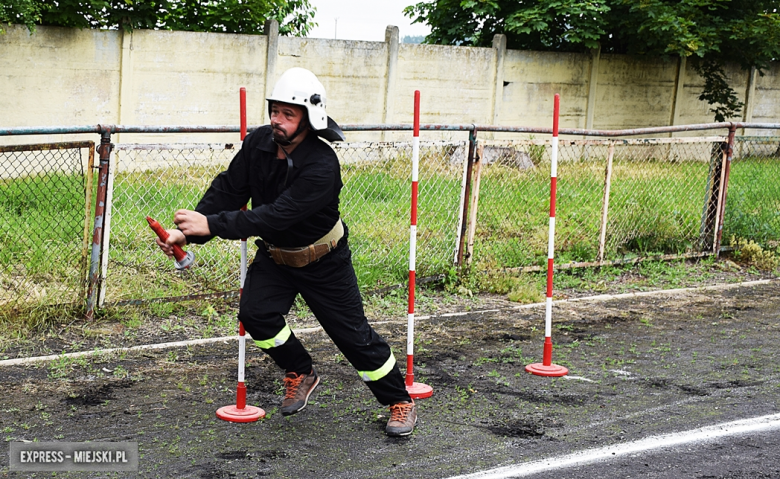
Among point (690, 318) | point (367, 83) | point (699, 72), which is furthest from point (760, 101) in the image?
point (690, 318)

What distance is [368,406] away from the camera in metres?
5.43

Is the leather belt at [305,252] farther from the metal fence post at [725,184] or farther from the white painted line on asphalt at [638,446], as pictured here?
the metal fence post at [725,184]

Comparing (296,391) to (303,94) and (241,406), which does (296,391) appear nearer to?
(241,406)

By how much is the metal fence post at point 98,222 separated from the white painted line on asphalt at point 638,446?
3.71 m

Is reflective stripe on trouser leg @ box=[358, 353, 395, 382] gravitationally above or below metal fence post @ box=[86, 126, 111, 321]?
below

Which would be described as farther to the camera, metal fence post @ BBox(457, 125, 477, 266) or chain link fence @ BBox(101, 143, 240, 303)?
metal fence post @ BBox(457, 125, 477, 266)

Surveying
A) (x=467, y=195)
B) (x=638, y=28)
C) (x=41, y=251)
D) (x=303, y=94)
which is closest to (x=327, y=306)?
(x=303, y=94)

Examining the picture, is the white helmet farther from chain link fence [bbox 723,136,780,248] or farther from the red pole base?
chain link fence [bbox 723,136,780,248]

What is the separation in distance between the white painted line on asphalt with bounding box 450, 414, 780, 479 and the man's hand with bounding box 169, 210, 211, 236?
181 centimetres

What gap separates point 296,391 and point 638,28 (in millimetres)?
16811

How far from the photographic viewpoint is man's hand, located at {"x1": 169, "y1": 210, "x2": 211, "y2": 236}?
447cm

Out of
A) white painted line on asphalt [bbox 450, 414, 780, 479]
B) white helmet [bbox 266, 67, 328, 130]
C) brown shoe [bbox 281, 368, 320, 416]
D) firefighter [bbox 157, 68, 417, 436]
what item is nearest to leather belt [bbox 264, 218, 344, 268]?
firefighter [bbox 157, 68, 417, 436]

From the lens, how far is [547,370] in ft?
20.1

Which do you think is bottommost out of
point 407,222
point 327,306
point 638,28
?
point 327,306
